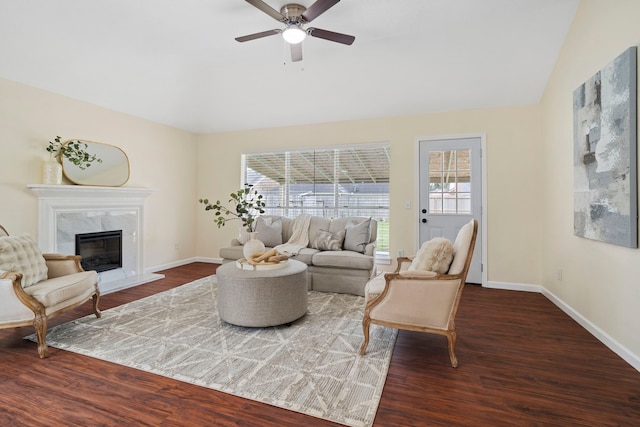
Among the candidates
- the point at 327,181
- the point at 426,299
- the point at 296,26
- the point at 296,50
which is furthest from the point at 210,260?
the point at 426,299

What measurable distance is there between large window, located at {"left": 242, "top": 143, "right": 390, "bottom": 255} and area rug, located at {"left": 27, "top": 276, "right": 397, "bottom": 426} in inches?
81.5

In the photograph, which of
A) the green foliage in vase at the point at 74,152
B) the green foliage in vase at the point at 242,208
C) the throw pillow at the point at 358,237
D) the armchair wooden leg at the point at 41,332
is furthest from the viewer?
the throw pillow at the point at 358,237

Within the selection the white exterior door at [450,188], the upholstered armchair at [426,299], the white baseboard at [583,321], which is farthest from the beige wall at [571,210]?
the upholstered armchair at [426,299]

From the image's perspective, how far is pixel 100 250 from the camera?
4.43 meters

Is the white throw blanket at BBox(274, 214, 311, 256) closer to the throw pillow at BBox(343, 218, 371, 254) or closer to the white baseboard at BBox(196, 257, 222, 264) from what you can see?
the throw pillow at BBox(343, 218, 371, 254)

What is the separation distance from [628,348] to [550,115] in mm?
2694

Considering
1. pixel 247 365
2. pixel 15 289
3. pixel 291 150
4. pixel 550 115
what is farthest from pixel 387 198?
pixel 15 289

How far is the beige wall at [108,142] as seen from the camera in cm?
345

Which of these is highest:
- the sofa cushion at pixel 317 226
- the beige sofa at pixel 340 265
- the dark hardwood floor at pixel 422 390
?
the sofa cushion at pixel 317 226

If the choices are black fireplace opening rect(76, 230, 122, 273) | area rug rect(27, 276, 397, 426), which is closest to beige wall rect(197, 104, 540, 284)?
area rug rect(27, 276, 397, 426)

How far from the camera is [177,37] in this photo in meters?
3.43

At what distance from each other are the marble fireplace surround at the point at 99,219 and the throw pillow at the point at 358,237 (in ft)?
9.52

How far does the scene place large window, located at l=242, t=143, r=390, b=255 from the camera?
5051 mm

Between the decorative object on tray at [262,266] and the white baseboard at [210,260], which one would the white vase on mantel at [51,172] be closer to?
the decorative object on tray at [262,266]
